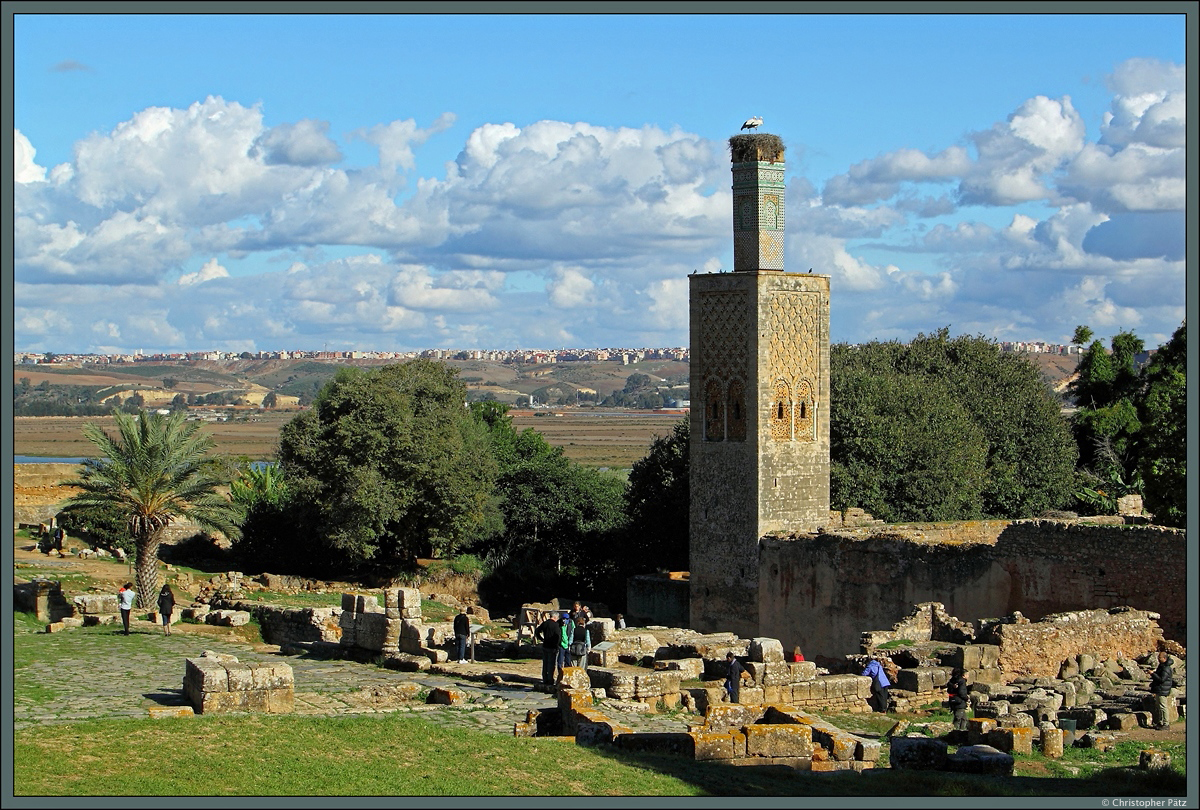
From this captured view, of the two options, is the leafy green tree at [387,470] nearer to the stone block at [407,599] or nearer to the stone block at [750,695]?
the stone block at [407,599]

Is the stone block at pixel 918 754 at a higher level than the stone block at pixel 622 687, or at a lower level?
lower

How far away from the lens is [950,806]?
10.5 meters

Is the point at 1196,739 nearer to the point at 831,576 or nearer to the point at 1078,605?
the point at 1078,605

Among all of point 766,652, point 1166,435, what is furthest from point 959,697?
point 1166,435

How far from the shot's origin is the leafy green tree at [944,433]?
37594 millimetres

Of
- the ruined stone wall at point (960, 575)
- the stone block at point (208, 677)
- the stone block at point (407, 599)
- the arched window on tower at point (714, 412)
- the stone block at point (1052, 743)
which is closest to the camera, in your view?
the stone block at point (1052, 743)

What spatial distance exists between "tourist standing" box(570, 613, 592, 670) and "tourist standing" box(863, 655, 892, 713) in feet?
11.8

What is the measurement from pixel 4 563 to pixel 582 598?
99.3 ft

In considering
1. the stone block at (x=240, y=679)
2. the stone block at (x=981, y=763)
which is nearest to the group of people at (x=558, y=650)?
the stone block at (x=240, y=679)

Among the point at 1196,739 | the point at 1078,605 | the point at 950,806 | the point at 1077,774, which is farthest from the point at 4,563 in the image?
the point at 1078,605

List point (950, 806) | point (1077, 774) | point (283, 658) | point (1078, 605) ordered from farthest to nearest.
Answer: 1. point (1078, 605)
2. point (283, 658)
3. point (1077, 774)
4. point (950, 806)

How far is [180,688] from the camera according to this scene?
17.3m

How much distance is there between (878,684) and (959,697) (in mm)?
1047

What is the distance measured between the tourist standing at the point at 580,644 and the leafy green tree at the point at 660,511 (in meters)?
18.2
